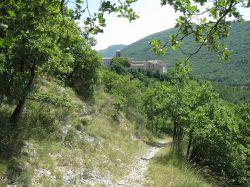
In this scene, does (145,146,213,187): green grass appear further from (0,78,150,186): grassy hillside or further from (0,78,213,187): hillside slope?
(0,78,150,186): grassy hillside

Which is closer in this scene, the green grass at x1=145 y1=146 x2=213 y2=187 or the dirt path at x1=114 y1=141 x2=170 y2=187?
the green grass at x1=145 y1=146 x2=213 y2=187

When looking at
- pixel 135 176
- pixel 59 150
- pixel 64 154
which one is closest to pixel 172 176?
pixel 135 176

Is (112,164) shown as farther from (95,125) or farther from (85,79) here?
(85,79)

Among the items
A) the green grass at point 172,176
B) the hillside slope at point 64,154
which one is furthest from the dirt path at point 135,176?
the green grass at point 172,176

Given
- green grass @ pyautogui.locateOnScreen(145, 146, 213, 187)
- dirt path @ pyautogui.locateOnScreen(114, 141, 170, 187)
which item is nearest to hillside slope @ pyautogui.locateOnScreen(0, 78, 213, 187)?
dirt path @ pyautogui.locateOnScreen(114, 141, 170, 187)

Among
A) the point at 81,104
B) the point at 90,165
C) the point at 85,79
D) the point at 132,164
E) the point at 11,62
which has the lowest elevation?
the point at 132,164

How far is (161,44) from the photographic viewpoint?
433 centimetres

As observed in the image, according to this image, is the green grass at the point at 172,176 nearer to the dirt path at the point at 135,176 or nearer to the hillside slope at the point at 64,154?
the hillside slope at the point at 64,154

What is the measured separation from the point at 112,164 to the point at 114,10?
12.3m

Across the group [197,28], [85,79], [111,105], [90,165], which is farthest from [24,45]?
[111,105]

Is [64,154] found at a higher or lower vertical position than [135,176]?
higher

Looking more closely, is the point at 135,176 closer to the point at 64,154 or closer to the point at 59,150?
the point at 64,154

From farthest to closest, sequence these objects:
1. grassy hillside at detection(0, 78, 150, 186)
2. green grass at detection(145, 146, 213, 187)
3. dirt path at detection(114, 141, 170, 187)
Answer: dirt path at detection(114, 141, 170, 187)
green grass at detection(145, 146, 213, 187)
grassy hillside at detection(0, 78, 150, 186)

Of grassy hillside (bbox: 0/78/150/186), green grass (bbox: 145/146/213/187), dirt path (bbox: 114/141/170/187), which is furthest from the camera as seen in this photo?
dirt path (bbox: 114/141/170/187)
